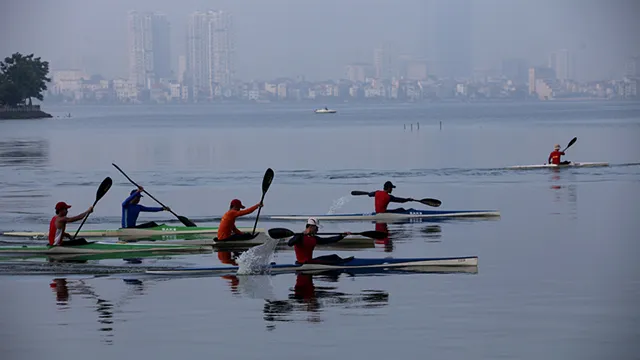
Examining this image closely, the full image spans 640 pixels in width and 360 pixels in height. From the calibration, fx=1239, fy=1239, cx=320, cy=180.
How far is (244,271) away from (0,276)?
6141mm

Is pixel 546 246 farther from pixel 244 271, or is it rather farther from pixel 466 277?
pixel 244 271

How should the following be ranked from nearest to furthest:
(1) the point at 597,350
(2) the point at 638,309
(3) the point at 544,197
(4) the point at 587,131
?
1. (1) the point at 597,350
2. (2) the point at 638,309
3. (3) the point at 544,197
4. (4) the point at 587,131

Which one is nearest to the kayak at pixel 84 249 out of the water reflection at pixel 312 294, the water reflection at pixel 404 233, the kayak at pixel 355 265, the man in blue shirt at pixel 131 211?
the kayak at pixel 355 265

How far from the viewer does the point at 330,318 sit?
79.3 feet

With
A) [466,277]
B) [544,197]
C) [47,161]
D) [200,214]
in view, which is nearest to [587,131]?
[47,161]

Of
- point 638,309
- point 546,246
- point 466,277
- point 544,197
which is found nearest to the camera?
point 638,309

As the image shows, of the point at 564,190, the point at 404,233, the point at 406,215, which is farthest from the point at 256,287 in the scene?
the point at 564,190

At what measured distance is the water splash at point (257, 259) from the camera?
29.3 meters

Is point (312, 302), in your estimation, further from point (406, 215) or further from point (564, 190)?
point (564, 190)

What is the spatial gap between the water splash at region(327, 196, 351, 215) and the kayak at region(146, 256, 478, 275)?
716 inches

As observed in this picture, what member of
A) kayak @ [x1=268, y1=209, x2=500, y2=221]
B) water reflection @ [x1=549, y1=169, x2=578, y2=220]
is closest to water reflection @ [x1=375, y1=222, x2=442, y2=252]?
kayak @ [x1=268, y1=209, x2=500, y2=221]

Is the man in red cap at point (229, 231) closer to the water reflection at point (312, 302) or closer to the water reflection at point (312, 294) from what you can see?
the water reflection at point (312, 294)

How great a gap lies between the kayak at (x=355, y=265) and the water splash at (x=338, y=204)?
18176 mm

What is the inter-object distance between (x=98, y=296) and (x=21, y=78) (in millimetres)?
167908
